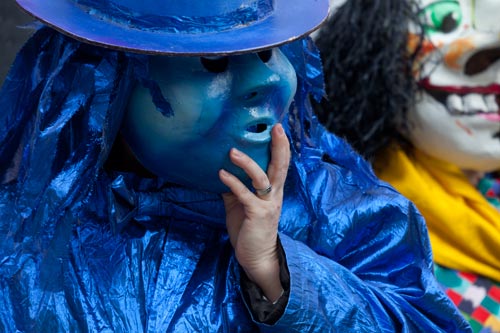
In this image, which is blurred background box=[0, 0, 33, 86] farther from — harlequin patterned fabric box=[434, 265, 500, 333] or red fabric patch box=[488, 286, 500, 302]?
red fabric patch box=[488, 286, 500, 302]

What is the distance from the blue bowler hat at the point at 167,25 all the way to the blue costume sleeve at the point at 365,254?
298mm

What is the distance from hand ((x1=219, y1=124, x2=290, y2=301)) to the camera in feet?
3.55

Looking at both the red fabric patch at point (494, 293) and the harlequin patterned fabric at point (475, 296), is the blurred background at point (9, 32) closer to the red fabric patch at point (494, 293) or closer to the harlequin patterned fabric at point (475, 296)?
Answer: the harlequin patterned fabric at point (475, 296)

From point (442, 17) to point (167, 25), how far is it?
36.3 inches

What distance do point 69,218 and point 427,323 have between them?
564mm

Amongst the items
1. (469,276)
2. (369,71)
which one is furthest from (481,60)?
(469,276)

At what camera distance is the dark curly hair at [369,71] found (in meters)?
1.73

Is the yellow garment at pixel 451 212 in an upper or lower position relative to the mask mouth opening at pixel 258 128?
lower

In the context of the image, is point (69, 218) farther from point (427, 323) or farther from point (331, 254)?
point (427, 323)

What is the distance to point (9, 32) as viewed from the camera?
1694 millimetres

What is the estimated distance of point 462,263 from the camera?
1.79 meters

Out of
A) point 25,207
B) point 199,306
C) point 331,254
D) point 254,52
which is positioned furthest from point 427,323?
point 25,207

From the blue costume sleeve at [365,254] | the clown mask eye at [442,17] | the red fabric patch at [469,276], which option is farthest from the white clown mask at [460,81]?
the blue costume sleeve at [365,254]

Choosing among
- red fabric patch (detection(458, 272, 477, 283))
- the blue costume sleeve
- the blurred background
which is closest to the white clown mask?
red fabric patch (detection(458, 272, 477, 283))
